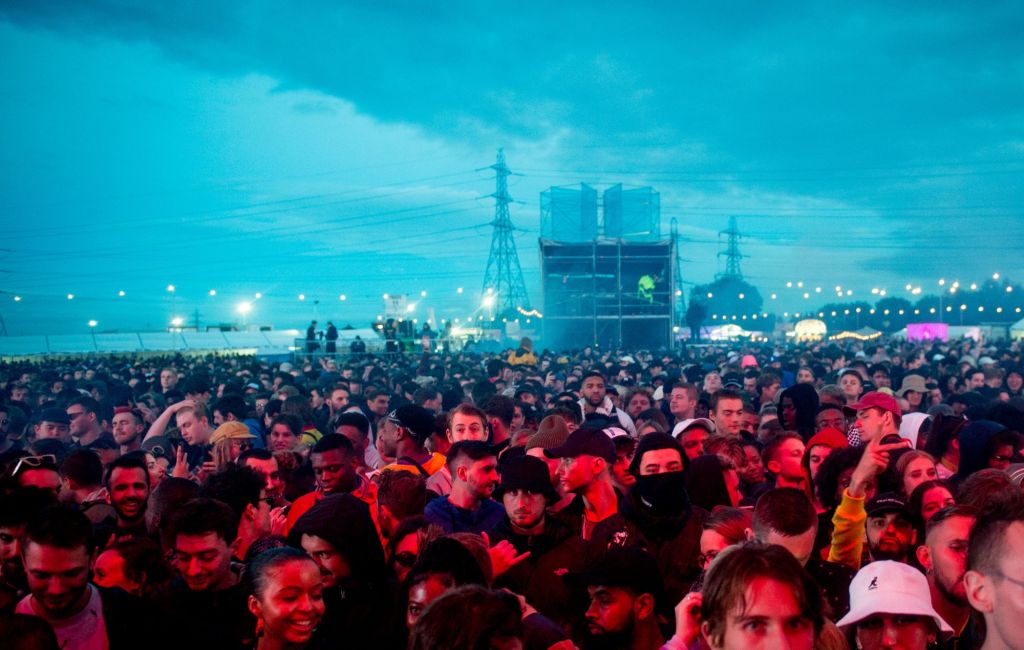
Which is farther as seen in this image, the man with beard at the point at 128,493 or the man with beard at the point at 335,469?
the man with beard at the point at 335,469

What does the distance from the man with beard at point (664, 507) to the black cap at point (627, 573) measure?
2.45ft

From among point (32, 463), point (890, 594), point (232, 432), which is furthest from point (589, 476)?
point (232, 432)

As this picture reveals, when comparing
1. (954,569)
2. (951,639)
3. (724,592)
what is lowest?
(951,639)

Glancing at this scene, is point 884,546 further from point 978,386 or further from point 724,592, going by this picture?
point 978,386

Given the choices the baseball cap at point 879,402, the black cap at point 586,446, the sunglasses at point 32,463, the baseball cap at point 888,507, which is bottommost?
the baseball cap at point 888,507

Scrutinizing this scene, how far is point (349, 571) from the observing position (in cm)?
392

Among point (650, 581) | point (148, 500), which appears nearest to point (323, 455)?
point (148, 500)

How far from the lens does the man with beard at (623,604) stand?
138 inches

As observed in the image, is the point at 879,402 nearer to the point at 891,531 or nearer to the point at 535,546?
the point at 891,531

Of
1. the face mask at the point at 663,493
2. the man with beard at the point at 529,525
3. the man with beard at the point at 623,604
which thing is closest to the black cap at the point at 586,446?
the man with beard at the point at 529,525

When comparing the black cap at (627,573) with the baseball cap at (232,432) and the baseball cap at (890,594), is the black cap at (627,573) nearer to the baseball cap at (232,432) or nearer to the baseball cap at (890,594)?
the baseball cap at (890,594)

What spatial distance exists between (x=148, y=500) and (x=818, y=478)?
452cm

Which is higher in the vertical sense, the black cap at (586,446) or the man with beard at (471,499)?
the black cap at (586,446)

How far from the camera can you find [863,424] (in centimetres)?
490
